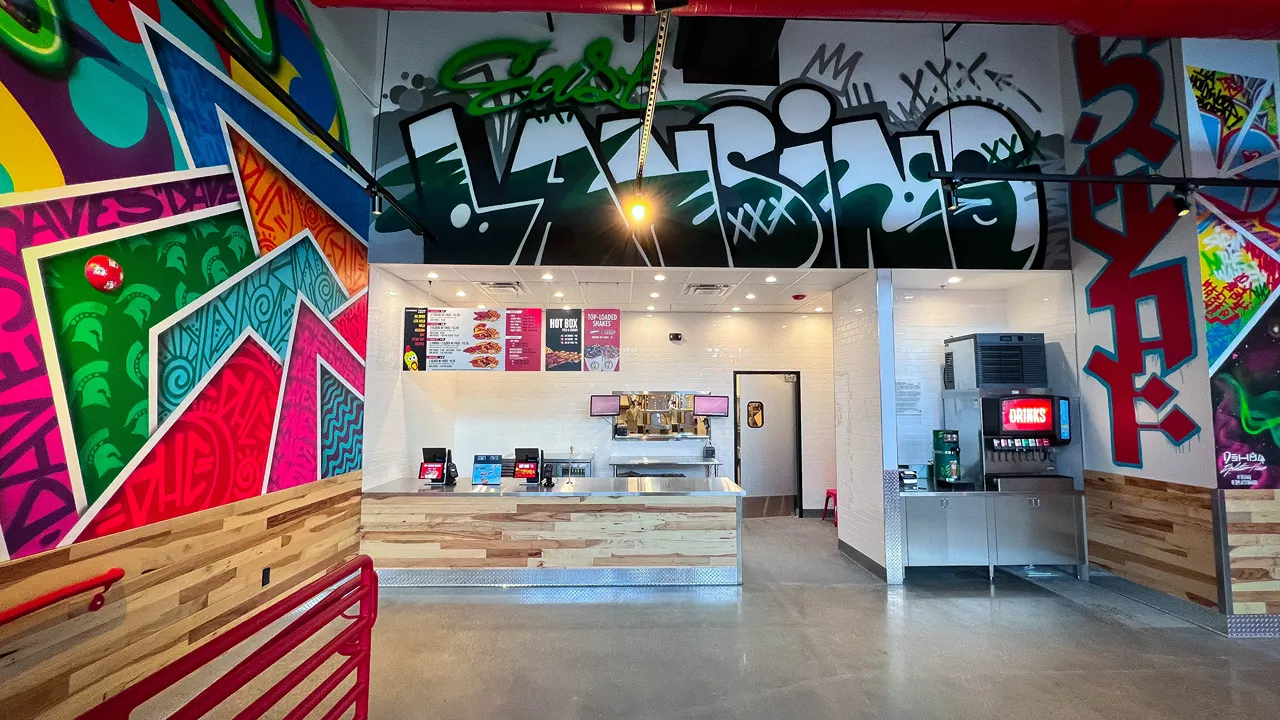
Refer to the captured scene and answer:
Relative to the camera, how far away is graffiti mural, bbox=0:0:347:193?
7.59 ft

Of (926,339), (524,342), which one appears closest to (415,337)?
(524,342)

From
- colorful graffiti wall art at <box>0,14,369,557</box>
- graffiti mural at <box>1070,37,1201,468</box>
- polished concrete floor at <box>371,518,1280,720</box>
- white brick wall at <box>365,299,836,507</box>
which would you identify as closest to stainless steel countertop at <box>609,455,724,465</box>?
white brick wall at <box>365,299,836,507</box>

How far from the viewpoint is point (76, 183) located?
2.55 m

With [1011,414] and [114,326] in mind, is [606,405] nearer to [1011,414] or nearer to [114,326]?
[1011,414]

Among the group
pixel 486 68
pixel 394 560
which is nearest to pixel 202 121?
pixel 486 68

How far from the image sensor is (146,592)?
2.95 metres

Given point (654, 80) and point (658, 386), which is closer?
point (654, 80)

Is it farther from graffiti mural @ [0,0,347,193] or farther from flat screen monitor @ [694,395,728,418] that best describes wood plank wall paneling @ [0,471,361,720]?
flat screen monitor @ [694,395,728,418]

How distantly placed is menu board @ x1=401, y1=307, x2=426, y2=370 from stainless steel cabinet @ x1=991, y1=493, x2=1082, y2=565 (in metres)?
5.98

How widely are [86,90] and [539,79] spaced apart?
12.3 feet

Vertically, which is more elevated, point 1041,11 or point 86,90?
point 1041,11

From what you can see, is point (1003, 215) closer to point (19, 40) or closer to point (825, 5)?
point (825, 5)

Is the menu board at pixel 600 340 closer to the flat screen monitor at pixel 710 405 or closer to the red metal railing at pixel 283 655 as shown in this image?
the flat screen monitor at pixel 710 405

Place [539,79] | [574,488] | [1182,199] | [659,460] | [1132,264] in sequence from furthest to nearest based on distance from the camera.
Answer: [659,460] → [539,79] → [574,488] → [1132,264] → [1182,199]
